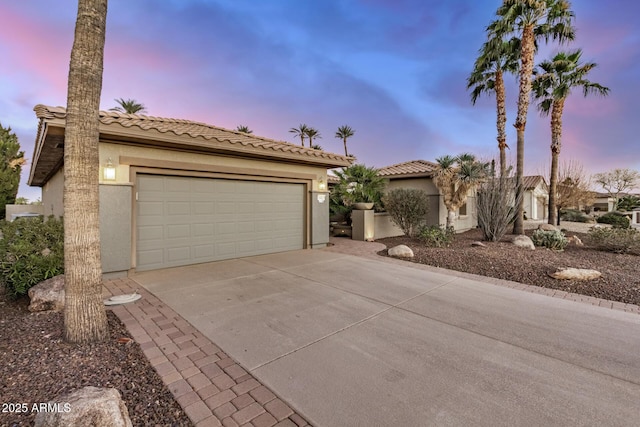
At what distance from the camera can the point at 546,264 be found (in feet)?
22.4

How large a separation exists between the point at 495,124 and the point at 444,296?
38.9 ft

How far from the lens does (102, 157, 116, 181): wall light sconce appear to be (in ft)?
18.9

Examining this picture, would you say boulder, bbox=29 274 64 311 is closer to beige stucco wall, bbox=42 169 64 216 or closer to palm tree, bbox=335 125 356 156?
beige stucco wall, bbox=42 169 64 216

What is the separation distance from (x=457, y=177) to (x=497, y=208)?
2097mm

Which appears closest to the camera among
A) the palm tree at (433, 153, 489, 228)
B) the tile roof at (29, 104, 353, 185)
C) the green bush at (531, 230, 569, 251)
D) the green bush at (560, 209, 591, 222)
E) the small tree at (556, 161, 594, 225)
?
the tile roof at (29, 104, 353, 185)

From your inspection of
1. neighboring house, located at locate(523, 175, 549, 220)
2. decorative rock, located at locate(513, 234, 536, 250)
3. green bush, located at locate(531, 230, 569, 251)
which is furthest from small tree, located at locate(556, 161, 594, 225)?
decorative rock, located at locate(513, 234, 536, 250)

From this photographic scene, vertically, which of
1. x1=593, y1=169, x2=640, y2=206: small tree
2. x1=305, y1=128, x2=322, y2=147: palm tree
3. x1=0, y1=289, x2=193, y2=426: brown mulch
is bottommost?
x1=0, y1=289, x2=193, y2=426: brown mulch

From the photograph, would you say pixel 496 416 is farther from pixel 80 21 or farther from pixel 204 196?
pixel 204 196

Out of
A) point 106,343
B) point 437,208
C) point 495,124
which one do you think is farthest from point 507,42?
point 106,343

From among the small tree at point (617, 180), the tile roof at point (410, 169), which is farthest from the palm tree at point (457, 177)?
the small tree at point (617, 180)

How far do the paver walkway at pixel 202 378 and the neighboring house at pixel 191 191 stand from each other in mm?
2791

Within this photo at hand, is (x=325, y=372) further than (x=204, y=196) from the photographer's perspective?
No

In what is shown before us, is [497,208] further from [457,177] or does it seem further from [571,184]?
[571,184]

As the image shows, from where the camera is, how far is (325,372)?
2.71 metres
